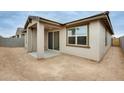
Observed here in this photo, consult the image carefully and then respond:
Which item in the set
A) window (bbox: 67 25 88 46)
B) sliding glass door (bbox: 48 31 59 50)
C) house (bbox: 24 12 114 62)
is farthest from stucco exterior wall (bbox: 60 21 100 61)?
sliding glass door (bbox: 48 31 59 50)

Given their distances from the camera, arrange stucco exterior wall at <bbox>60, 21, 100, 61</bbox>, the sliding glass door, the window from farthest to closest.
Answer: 1. the sliding glass door
2. the window
3. stucco exterior wall at <bbox>60, 21, 100, 61</bbox>

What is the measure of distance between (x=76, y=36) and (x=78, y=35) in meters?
0.12

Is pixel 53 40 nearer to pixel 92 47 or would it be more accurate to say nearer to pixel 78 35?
pixel 78 35

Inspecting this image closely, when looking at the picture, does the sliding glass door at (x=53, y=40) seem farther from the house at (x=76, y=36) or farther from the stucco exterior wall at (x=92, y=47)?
the stucco exterior wall at (x=92, y=47)

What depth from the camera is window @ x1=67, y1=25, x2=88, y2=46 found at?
3701mm

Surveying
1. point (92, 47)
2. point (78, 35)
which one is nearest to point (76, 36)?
point (78, 35)

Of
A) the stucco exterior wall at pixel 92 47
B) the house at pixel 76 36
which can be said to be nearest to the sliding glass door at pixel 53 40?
the house at pixel 76 36

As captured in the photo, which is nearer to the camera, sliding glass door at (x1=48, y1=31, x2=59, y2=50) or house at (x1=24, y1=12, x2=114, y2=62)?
house at (x1=24, y1=12, x2=114, y2=62)

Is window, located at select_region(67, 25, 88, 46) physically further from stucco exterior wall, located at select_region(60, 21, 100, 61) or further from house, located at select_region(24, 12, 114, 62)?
stucco exterior wall, located at select_region(60, 21, 100, 61)

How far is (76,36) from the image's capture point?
4.05 metres

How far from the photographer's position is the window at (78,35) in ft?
12.1
